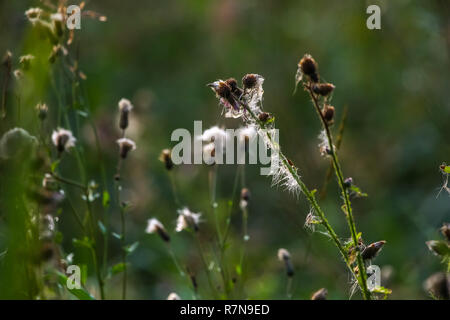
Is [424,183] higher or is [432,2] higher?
[432,2]

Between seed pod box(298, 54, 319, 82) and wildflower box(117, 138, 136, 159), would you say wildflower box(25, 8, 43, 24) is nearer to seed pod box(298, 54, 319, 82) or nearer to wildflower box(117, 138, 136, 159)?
wildflower box(117, 138, 136, 159)

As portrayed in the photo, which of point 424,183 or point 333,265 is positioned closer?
point 333,265

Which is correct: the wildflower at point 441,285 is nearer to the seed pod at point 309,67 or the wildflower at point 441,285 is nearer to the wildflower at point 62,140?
the seed pod at point 309,67

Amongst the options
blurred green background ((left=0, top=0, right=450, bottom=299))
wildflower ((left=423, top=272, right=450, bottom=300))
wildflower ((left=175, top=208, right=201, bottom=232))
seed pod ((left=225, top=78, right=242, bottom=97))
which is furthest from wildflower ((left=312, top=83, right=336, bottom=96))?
blurred green background ((left=0, top=0, right=450, bottom=299))

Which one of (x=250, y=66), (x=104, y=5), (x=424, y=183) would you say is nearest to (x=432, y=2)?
(x=424, y=183)

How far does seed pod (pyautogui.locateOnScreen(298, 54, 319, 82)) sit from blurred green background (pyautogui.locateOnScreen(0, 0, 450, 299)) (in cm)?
76

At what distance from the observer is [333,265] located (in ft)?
5.94

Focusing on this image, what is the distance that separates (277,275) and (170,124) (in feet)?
3.84

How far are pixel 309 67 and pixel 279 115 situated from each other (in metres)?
1.60

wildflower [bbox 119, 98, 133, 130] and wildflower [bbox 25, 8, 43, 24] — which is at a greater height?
wildflower [bbox 25, 8, 43, 24]

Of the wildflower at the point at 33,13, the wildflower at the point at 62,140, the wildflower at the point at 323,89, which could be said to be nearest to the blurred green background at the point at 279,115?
the wildflower at the point at 33,13

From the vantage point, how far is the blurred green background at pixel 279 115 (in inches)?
70.7

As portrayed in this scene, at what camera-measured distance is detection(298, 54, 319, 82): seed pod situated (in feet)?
2.25
